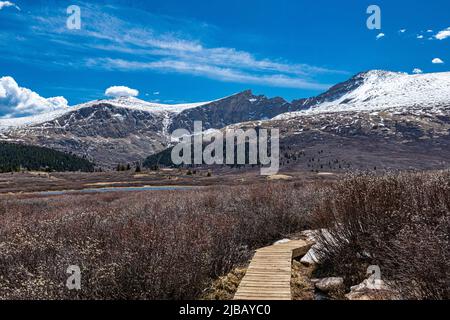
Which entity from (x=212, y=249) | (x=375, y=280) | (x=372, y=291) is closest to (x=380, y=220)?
(x=375, y=280)

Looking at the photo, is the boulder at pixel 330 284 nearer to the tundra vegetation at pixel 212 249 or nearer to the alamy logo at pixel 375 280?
the tundra vegetation at pixel 212 249

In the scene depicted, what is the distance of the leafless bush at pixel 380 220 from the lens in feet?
25.0

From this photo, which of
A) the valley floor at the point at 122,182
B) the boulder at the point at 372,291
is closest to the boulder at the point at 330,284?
the boulder at the point at 372,291

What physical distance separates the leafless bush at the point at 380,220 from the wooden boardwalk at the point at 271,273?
120 cm

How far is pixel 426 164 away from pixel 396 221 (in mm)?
208971

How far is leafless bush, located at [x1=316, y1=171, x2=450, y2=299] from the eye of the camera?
7.63 metres

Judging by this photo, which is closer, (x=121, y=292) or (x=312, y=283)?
(x=121, y=292)

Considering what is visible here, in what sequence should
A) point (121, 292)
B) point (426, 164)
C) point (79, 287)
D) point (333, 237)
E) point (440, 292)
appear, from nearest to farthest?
point (440, 292) < point (79, 287) < point (121, 292) < point (333, 237) < point (426, 164)

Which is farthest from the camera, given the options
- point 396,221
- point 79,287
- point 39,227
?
point 39,227

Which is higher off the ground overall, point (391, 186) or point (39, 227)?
point (391, 186)

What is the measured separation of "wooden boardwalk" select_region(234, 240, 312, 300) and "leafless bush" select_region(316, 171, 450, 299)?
120cm
